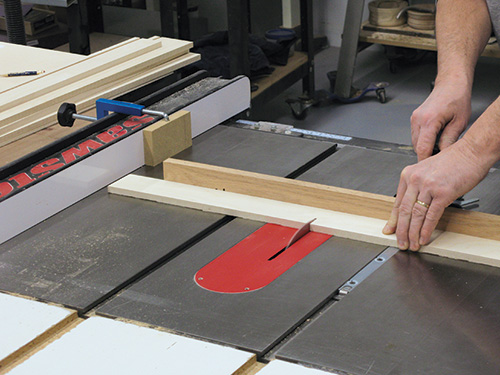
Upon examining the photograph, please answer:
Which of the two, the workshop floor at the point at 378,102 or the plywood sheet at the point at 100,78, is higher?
the plywood sheet at the point at 100,78

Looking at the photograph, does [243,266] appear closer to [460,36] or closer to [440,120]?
[440,120]

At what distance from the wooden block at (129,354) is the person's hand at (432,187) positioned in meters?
0.48

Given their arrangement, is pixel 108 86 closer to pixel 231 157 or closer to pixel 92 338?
pixel 231 157

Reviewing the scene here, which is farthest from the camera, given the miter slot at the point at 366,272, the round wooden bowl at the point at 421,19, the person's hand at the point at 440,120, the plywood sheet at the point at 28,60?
the round wooden bowl at the point at 421,19

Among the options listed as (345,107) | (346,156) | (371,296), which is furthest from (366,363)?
(345,107)

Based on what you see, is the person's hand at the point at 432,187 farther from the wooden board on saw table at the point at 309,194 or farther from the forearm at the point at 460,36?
the forearm at the point at 460,36

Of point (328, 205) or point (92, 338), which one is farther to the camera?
point (328, 205)

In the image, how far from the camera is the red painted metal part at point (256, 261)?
1471mm

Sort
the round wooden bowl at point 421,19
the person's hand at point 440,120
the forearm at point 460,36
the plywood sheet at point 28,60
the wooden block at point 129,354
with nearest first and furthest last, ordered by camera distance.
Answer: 1. the wooden block at point 129,354
2. the person's hand at point 440,120
3. the forearm at point 460,36
4. the plywood sheet at point 28,60
5. the round wooden bowl at point 421,19

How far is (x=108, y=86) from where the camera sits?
7.32ft

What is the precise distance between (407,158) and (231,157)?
45cm

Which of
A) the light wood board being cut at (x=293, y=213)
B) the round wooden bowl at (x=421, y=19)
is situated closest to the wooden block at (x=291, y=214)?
the light wood board being cut at (x=293, y=213)

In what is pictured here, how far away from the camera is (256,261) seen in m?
1.55

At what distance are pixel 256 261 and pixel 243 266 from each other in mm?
33
